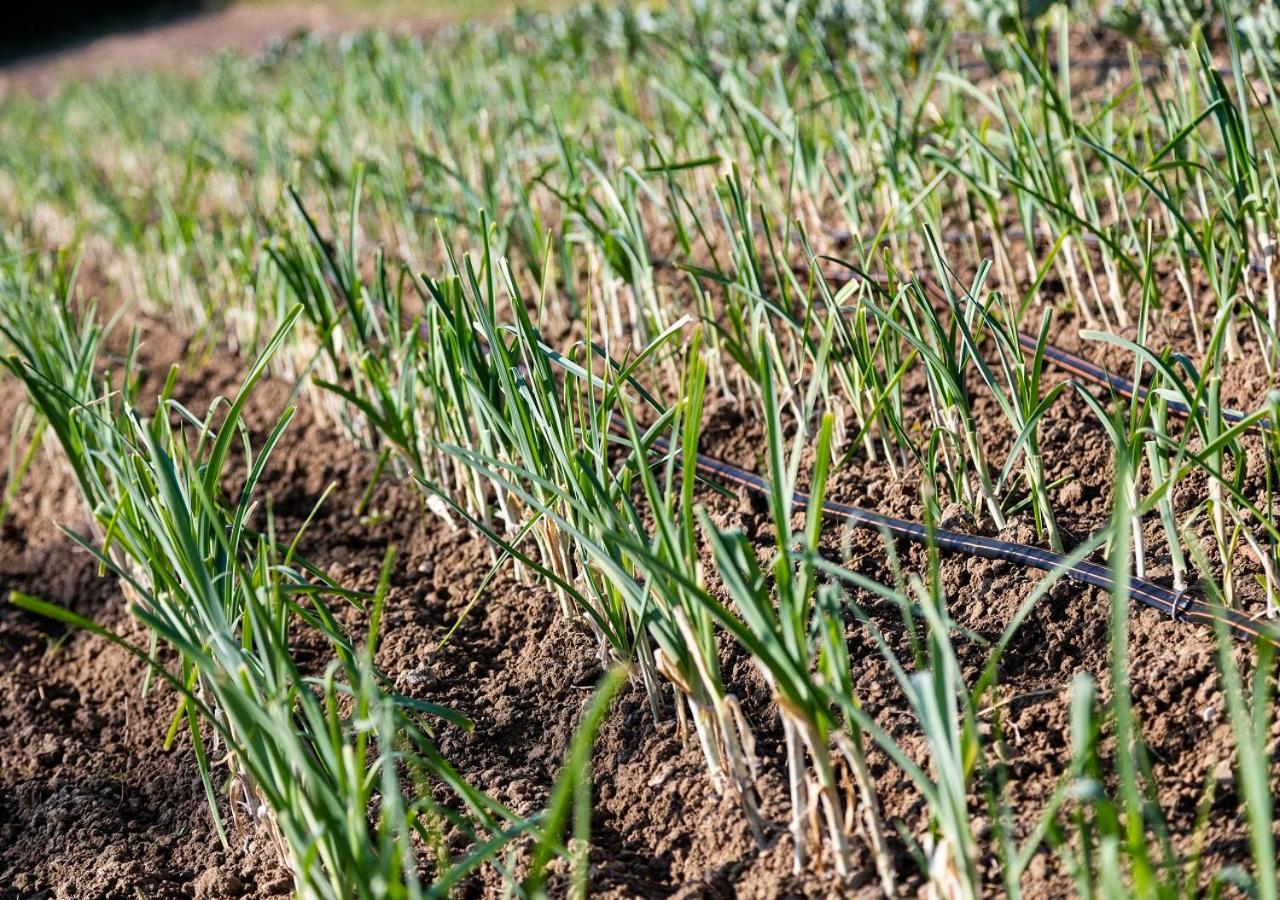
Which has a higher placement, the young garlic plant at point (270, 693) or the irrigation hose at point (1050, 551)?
the young garlic plant at point (270, 693)

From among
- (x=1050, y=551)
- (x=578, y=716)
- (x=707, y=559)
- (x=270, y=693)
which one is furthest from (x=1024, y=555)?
(x=270, y=693)

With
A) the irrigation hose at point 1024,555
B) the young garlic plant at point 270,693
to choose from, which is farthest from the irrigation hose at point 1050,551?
the young garlic plant at point 270,693

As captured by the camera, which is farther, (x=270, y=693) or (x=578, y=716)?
(x=578, y=716)

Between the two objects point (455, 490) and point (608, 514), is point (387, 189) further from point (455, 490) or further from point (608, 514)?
point (608, 514)

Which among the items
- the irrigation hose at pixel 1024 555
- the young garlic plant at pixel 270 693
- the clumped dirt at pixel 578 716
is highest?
the young garlic plant at pixel 270 693

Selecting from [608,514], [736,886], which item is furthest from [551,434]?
[736,886]

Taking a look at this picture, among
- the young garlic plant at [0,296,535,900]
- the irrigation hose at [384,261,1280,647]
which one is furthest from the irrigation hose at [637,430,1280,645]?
the young garlic plant at [0,296,535,900]

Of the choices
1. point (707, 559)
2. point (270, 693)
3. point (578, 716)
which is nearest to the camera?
point (270, 693)

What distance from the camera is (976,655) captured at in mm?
1627

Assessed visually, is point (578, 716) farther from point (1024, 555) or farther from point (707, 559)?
point (1024, 555)

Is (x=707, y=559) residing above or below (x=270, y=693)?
below

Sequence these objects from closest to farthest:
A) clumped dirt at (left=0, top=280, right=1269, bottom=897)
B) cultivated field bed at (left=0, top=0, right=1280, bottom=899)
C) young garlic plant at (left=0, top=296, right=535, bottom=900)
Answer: young garlic plant at (left=0, top=296, right=535, bottom=900) < cultivated field bed at (left=0, top=0, right=1280, bottom=899) < clumped dirt at (left=0, top=280, right=1269, bottom=897)

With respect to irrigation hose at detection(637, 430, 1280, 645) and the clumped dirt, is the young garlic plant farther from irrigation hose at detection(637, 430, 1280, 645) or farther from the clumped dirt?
irrigation hose at detection(637, 430, 1280, 645)

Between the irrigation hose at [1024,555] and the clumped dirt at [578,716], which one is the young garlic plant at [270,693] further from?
the irrigation hose at [1024,555]
